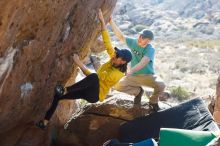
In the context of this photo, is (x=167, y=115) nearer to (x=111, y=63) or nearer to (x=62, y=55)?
(x=111, y=63)

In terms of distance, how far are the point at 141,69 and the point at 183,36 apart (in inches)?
1854

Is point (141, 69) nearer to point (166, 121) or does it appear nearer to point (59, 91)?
point (166, 121)

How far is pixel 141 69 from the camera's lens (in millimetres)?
10117

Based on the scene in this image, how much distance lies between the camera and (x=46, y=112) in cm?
923

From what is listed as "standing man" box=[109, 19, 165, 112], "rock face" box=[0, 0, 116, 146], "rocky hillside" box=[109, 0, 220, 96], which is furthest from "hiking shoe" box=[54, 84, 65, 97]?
"rocky hillside" box=[109, 0, 220, 96]

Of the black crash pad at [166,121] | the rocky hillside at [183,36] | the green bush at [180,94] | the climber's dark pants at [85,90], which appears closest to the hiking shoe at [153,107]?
the black crash pad at [166,121]

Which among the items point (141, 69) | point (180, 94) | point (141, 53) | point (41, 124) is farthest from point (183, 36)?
point (41, 124)

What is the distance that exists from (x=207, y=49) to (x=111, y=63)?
3801 cm

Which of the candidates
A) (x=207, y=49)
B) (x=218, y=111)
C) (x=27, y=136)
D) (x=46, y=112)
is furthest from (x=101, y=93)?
(x=207, y=49)

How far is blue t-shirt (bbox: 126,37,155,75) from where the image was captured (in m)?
9.75

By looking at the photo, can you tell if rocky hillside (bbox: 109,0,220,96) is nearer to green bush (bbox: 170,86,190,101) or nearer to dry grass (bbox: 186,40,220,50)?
dry grass (bbox: 186,40,220,50)

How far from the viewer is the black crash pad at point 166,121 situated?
9594 millimetres

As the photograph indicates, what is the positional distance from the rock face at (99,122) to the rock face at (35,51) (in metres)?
0.99

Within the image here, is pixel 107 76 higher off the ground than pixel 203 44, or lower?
higher
